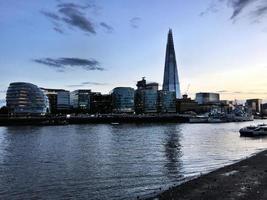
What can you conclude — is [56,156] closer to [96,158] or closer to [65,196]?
[96,158]

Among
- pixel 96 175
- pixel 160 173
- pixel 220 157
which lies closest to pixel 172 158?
pixel 220 157

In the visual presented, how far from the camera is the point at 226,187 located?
30.6m

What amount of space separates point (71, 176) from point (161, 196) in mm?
15252

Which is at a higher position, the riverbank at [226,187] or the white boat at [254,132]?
the white boat at [254,132]

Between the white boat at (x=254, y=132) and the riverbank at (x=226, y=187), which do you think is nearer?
the riverbank at (x=226, y=187)

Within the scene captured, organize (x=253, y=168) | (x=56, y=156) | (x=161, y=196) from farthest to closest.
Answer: (x=56, y=156), (x=253, y=168), (x=161, y=196)

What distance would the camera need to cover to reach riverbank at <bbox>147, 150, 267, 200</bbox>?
27448 millimetres

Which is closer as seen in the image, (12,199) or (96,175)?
(12,199)

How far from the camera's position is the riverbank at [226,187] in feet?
90.1

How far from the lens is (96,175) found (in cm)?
4203

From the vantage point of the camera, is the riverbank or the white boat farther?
the white boat

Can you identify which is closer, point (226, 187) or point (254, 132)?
point (226, 187)

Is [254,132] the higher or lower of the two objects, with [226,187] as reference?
higher

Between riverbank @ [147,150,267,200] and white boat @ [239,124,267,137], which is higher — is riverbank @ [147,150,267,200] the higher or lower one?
the lower one
